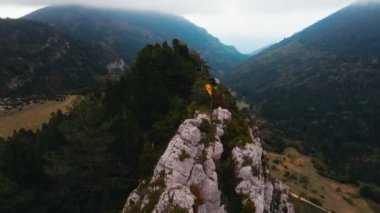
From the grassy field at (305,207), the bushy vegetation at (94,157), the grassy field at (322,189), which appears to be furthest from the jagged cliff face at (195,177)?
the grassy field at (322,189)

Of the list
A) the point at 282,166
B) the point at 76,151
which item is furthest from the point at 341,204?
the point at 76,151

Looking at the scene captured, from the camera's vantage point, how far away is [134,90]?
209ft

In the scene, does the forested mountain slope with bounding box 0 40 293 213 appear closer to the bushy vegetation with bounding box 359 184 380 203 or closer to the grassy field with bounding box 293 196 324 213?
the grassy field with bounding box 293 196 324 213

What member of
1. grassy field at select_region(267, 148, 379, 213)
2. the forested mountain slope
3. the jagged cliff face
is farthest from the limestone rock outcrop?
grassy field at select_region(267, 148, 379, 213)

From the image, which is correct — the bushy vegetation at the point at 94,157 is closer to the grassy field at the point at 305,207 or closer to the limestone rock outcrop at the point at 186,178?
the limestone rock outcrop at the point at 186,178

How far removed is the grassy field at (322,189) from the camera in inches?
6334

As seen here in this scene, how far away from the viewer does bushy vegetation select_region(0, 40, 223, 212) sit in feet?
172

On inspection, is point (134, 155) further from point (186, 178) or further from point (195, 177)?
point (195, 177)

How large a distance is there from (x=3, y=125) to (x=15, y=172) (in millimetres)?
61488

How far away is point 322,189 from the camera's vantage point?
178 metres

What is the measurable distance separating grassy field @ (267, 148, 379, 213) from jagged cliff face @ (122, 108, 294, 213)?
4479 inches

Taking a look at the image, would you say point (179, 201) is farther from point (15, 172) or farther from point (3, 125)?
point (3, 125)

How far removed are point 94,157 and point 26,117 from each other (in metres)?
76.1

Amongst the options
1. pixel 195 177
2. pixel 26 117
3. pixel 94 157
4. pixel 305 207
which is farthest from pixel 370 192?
pixel 195 177
